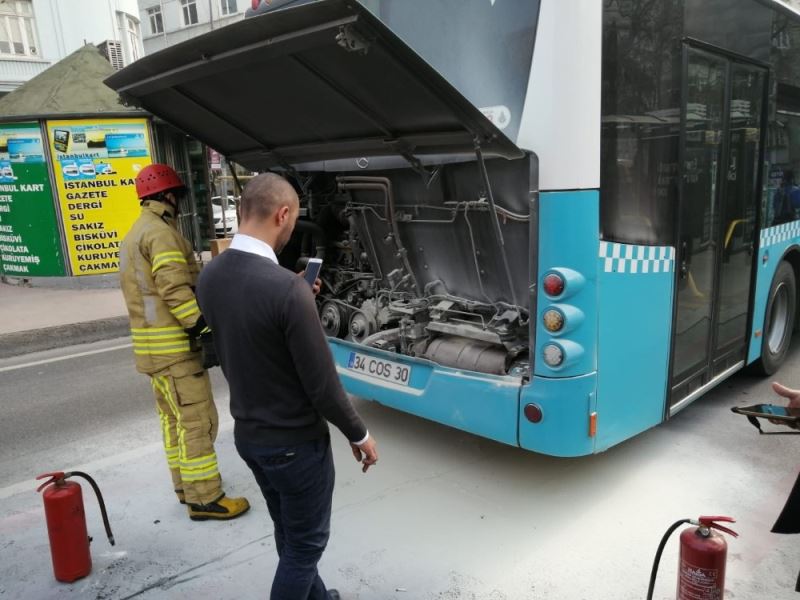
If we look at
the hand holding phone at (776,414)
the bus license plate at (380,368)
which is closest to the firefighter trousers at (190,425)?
the bus license plate at (380,368)

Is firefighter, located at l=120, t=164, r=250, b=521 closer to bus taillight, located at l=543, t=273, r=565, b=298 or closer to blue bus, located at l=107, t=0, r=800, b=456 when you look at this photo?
blue bus, located at l=107, t=0, r=800, b=456

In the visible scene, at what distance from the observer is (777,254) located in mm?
5105

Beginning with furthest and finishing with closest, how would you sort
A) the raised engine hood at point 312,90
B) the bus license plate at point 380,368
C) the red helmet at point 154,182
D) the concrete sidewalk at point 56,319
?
the concrete sidewalk at point 56,319 < the bus license plate at point 380,368 < the red helmet at point 154,182 < the raised engine hood at point 312,90

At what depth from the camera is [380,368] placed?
4191mm

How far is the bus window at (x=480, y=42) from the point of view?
325cm

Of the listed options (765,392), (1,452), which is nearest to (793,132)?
(765,392)

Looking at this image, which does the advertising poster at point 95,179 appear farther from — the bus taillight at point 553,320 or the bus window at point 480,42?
the bus taillight at point 553,320

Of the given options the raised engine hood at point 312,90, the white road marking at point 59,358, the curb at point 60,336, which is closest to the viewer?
the raised engine hood at point 312,90

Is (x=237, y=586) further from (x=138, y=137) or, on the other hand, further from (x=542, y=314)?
(x=138, y=137)

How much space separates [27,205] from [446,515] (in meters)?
10.00

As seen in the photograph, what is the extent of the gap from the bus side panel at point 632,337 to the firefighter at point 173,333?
2.08 meters

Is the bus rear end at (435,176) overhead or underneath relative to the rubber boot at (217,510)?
overhead

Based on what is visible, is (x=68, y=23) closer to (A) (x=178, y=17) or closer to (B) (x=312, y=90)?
(A) (x=178, y=17)

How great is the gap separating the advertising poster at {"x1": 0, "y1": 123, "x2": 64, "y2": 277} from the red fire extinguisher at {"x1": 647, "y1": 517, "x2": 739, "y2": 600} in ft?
35.8
